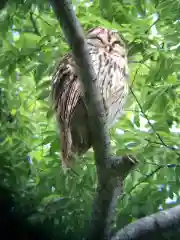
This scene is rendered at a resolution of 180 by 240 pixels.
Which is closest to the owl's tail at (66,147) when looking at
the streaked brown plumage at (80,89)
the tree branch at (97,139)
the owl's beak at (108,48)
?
the streaked brown plumage at (80,89)

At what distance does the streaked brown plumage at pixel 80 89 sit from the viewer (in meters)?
2.88

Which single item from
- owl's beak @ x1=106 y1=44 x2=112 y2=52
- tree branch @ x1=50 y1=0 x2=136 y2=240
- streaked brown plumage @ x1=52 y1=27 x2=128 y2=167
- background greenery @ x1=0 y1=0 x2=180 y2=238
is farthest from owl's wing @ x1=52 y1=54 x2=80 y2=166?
tree branch @ x1=50 y1=0 x2=136 y2=240

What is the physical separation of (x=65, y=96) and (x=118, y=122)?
54 cm

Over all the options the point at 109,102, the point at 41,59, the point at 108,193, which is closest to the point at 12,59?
the point at 41,59

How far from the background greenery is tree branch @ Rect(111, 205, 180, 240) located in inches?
9.2

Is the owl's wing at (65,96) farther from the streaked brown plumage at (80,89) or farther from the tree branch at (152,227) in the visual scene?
the tree branch at (152,227)

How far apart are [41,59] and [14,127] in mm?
481

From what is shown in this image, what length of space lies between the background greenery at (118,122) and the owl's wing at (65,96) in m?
0.17

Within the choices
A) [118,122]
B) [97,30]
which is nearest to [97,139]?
[118,122]

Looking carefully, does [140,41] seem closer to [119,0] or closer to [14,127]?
[119,0]

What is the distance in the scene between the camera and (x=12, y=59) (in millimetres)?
3217

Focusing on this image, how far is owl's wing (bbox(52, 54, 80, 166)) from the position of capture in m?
2.84

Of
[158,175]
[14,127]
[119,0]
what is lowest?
[158,175]

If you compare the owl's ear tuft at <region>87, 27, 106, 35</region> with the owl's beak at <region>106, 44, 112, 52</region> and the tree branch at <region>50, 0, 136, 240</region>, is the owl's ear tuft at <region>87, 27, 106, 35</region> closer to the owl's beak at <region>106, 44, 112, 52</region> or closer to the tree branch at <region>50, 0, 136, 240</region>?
the owl's beak at <region>106, 44, 112, 52</region>
